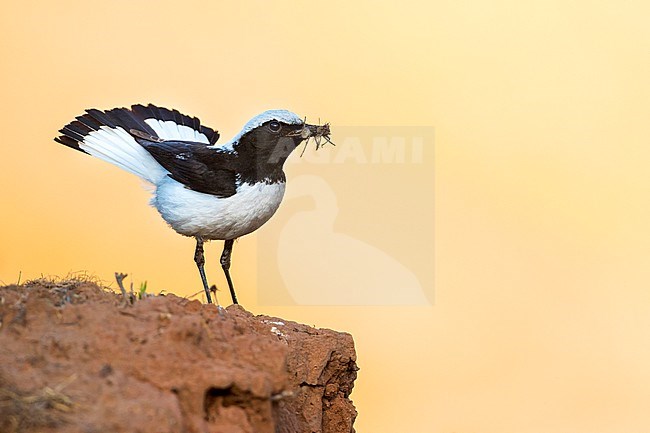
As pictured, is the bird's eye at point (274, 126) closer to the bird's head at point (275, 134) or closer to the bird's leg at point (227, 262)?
the bird's head at point (275, 134)

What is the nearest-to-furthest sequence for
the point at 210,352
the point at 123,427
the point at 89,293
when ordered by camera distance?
1. the point at 123,427
2. the point at 210,352
3. the point at 89,293

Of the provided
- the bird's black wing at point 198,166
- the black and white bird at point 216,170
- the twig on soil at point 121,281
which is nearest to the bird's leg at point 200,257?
the black and white bird at point 216,170

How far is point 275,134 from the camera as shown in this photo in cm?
707

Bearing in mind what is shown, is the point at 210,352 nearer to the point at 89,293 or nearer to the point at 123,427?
the point at 123,427

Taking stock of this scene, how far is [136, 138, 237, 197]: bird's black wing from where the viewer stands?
7062 mm

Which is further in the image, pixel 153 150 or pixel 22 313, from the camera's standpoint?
pixel 153 150

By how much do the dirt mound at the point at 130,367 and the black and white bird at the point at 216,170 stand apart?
A: 88.8 inches

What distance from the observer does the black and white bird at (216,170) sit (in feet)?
23.1

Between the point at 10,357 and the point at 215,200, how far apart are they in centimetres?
320

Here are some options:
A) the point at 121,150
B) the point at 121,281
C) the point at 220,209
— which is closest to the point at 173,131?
the point at 121,150

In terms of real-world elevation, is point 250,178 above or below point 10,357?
→ above

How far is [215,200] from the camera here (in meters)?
7.05

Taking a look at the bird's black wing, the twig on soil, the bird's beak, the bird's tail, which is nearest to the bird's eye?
the bird's beak

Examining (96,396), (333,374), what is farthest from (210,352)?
(333,374)
